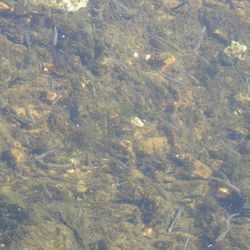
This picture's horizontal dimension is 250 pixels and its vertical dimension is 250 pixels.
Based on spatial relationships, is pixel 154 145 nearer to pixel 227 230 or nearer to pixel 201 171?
pixel 201 171

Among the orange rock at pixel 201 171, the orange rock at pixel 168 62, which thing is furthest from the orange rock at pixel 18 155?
the orange rock at pixel 168 62

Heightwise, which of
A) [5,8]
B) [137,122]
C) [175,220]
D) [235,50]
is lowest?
[175,220]

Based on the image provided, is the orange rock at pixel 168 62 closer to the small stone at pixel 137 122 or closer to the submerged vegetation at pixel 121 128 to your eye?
the submerged vegetation at pixel 121 128

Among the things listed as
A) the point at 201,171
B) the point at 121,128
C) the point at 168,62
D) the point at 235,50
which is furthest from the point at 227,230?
the point at 235,50

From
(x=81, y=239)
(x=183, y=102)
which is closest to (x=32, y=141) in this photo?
(x=81, y=239)

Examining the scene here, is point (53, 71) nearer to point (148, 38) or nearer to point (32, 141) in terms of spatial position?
point (32, 141)

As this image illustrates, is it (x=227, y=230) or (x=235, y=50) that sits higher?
(x=235, y=50)

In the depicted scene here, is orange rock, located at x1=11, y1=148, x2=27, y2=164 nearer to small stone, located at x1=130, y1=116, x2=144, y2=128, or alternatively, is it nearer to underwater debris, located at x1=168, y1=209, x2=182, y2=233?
small stone, located at x1=130, y1=116, x2=144, y2=128

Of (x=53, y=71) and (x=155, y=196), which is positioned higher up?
(x=53, y=71)
